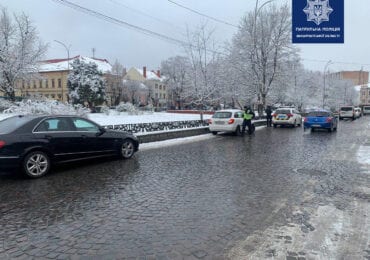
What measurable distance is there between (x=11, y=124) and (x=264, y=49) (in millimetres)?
33435

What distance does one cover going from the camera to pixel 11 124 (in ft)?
26.1

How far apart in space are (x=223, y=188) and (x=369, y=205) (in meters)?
2.69

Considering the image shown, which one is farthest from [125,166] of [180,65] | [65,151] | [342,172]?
[180,65]

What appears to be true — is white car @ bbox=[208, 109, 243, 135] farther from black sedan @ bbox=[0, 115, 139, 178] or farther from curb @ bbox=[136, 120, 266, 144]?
black sedan @ bbox=[0, 115, 139, 178]

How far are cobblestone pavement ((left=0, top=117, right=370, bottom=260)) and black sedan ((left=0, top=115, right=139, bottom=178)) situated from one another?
0.42 metres

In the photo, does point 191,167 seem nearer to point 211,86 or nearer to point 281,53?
point 211,86

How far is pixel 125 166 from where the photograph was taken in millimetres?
9445

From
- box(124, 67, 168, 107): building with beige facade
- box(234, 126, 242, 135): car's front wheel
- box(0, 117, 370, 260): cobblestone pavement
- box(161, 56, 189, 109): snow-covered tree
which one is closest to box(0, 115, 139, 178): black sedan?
box(0, 117, 370, 260): cobblestone pavement

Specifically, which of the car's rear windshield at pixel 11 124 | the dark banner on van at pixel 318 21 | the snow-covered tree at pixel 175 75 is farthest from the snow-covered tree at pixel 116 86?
the car's rear windshield at pixel 11 124

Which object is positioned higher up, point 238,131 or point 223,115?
point 223,115

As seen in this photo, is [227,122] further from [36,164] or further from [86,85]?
[86,85]

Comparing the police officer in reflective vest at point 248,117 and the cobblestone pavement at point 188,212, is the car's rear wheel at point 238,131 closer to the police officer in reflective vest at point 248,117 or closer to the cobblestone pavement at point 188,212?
the police officer in reflective vest at point 248,117

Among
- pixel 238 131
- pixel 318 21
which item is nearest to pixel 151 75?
pixel 238 131

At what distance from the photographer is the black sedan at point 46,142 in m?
7.48
